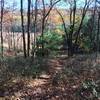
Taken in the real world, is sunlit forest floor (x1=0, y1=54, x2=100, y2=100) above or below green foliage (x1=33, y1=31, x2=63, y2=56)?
below

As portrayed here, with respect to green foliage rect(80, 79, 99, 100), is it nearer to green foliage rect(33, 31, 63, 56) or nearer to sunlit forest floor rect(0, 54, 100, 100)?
sunlit forest floor rect(0, 54, 100, 100)

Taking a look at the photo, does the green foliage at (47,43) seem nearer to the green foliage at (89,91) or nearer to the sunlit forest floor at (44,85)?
the sunlit forest floor at (44,85)

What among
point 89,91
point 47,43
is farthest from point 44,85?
point 47,43

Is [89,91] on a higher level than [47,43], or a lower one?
lower

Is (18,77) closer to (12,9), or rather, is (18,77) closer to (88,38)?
(88,38)

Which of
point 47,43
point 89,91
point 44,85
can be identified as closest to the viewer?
point 89,91

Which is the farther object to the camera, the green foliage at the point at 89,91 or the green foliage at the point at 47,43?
the green foliage at the point at 47,43

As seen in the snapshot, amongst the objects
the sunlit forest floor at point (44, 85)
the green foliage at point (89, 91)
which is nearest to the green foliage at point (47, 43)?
the sunlit forest floor at point (44, 85)

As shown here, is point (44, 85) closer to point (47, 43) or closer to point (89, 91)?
point (89, 91)

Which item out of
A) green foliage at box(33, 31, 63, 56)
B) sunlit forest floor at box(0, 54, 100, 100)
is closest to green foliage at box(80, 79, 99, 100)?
sunlit forest floor at box(0, 54, 100, 100)

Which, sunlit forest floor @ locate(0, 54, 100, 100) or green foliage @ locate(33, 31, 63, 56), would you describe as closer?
sunlit forest floor @ locate(0, 54, 100, 100)

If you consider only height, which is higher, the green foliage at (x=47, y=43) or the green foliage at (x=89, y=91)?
the green foliage at (x=47, y=43)

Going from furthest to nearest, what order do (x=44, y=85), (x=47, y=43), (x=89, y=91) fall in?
(x=47, y=43)
(x=44, y=85)
(x=89, y=91)

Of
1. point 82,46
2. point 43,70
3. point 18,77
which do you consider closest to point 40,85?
point 18,77
